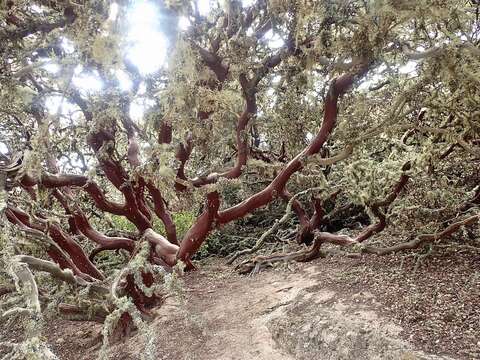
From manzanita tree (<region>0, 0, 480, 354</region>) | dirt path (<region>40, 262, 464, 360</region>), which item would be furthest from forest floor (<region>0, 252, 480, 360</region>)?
manzanita tree (<region>0, 0, 480, 354</region>)

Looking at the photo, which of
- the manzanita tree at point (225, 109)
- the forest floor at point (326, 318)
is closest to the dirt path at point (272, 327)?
the forest floor at point (326, 318)

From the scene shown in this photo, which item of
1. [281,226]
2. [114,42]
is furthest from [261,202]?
[281,226]

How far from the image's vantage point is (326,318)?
4043mm

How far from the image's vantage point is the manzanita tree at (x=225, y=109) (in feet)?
10.6

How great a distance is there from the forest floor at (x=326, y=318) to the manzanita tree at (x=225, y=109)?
0.37 metres

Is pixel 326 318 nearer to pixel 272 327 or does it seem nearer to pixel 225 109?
pixel 272 327

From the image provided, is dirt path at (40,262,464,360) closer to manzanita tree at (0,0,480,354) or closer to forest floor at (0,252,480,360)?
forest floor at (0,252,480,360)

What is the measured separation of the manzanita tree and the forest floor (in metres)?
0.37

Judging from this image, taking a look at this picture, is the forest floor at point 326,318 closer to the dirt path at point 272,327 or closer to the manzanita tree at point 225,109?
the dirt path at point 272,327

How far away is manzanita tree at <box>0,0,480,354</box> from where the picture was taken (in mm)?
3246

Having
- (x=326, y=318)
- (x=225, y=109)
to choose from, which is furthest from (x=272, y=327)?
(x=225, y=109)

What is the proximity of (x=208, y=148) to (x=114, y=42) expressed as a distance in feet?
6.73

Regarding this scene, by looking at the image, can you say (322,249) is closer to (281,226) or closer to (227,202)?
(281,226)

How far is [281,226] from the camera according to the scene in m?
8.08
